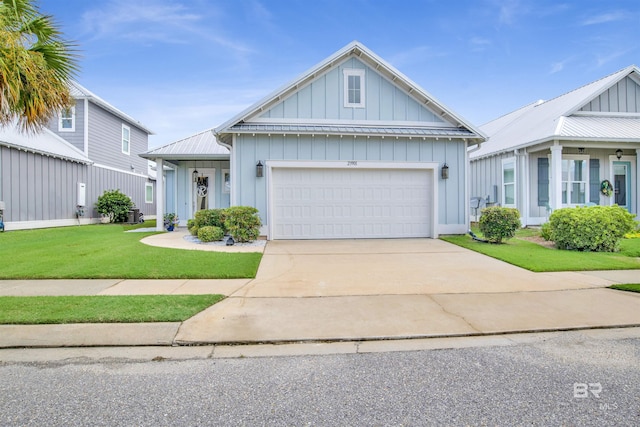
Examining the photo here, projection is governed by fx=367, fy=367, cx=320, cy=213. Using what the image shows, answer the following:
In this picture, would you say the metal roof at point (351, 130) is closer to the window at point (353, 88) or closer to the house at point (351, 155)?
the house at point (351, 155)

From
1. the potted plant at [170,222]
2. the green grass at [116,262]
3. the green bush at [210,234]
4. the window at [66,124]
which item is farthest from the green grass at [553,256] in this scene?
the window at [66,124]

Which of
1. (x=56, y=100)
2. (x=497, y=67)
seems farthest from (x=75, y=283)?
(x=497, y=67)

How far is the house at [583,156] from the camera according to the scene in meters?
13.7

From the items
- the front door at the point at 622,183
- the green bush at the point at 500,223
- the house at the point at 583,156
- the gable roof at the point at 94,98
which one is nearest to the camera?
the green bush at the point at 500,223

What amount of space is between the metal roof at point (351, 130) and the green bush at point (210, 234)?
3.12m

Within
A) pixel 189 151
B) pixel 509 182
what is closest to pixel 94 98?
pixel 189 151

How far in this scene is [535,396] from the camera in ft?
9.15

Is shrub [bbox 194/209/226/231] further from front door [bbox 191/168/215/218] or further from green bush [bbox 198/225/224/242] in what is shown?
front door [bbox 191/168/215/218]

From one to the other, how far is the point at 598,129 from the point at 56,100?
16.8 m

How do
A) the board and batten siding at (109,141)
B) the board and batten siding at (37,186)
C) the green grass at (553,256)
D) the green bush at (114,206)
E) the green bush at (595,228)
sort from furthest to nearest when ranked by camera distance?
the board and batten siding at (109,141) → the green bush at (114,206) → the board and batten siding at (37,186) → the green bush at (595,228) → the green grass at (553,256)

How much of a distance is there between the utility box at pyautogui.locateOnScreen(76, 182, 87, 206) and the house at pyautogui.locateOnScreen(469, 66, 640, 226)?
1983cm

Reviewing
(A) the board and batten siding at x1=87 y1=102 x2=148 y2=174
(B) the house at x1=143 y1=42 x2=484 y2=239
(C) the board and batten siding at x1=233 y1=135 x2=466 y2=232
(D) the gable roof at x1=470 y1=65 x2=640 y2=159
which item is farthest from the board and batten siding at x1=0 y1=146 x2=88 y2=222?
(D) the gable roof at x1=470 y1=65 x2=640 y2=159

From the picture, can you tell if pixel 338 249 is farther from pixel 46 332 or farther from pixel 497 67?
pixel 497 67

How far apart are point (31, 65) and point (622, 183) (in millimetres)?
19191
